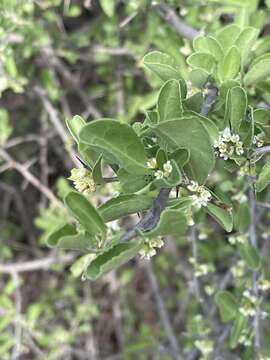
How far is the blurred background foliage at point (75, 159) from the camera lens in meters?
2.35

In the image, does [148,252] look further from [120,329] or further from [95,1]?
[120,329]

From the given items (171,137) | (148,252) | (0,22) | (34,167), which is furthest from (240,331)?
(34,167)

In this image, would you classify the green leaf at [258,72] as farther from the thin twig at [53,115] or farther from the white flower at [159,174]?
the thin twig at [53,115]

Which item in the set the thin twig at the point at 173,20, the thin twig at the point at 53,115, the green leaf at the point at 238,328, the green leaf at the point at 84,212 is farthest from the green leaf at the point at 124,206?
the thin twig at the point at 53,115

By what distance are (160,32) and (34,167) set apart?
68.8 inches

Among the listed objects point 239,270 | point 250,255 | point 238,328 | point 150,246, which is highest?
point 150,246

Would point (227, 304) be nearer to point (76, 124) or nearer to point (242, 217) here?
point (242, 217)

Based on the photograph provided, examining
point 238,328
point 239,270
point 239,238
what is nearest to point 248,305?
point 238,328

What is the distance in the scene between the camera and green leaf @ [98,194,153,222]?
3.72ft

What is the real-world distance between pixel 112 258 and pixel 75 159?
0.82 meters

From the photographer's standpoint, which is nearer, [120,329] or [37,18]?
[37,18]

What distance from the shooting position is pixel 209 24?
7.64ft

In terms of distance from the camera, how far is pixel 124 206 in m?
1.13

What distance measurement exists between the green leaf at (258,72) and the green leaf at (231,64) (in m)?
0.05
